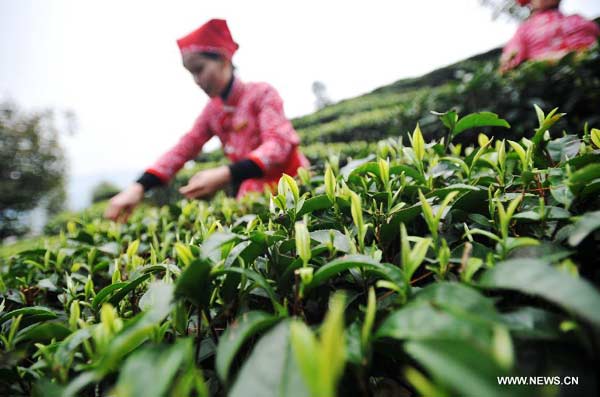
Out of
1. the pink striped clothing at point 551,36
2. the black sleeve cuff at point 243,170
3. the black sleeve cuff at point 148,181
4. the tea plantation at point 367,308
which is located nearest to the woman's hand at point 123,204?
the black sleeve cuff at point 148,181

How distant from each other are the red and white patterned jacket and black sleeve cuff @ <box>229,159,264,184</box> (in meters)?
0.26

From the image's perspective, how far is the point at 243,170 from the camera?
6.91 ft

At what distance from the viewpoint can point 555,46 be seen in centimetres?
341

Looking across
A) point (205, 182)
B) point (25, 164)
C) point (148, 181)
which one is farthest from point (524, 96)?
point (25, 164)

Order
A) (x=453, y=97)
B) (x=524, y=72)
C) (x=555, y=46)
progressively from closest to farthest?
(x=524, y=72), (x=453, y=97), (x=555, y=46)

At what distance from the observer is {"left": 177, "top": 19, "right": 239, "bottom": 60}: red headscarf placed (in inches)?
106

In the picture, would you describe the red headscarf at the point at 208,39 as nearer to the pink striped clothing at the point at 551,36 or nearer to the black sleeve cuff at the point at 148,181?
the black sleeve cuff at the point at 148,181

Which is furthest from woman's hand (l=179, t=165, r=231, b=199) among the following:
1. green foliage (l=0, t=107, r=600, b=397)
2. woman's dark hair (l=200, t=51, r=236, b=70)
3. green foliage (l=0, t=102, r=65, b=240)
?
green foliage (l=0, t=102, r=65, b=240)

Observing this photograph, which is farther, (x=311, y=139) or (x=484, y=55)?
(x=484, y=55)

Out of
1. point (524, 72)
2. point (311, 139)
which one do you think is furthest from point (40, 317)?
point (311, 139)

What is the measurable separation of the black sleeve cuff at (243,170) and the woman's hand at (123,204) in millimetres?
876

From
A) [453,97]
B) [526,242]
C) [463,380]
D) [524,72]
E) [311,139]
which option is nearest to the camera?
[463,380]

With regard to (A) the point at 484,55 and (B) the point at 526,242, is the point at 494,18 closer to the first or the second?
(A) the point at 484,55

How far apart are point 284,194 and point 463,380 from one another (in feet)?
1.89
